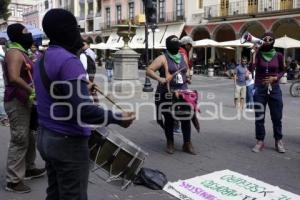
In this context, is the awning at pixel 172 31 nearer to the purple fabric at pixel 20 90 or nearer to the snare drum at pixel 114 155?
the purple fabric at pixel 20 90

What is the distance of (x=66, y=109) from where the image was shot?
3.04 m

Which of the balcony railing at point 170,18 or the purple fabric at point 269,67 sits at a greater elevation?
the balcony railing at point 170,18

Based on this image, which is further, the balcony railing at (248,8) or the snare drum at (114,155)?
the balcony railing at (248,8)

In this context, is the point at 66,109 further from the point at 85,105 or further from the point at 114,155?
the point at 114,155

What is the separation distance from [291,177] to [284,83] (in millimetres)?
18904

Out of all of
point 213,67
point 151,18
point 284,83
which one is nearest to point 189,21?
point 213,67

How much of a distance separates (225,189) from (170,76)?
6.34 ft

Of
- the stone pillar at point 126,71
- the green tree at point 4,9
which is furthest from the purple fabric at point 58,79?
the green tree at point 4,9

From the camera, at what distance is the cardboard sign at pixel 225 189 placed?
4.76m

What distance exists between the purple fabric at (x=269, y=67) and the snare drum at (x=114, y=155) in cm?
324

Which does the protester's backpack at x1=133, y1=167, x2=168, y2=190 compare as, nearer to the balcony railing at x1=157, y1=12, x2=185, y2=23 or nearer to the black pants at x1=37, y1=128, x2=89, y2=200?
the black pants at x1=37, y1=128, x2=89, y2=200

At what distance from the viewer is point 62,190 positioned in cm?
308

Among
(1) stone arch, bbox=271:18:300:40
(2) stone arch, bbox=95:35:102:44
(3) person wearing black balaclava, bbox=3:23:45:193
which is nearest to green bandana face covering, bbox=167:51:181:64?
(3) person wearing black balaclava, bbox=3:23:45:193

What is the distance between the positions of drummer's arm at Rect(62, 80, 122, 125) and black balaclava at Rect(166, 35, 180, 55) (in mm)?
3463
